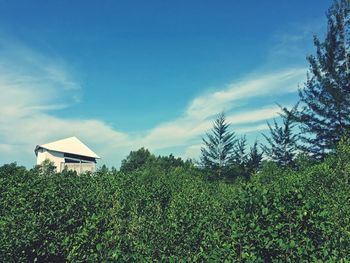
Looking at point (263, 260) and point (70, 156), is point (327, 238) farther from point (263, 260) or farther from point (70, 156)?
point (70, 156)

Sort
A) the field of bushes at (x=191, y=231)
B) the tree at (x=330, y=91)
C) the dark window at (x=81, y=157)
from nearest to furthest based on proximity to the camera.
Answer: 1. the field of bushes at (x=191, y=231)
2. the tree at (x=330, y=91)
3. the dark window at (x=81, y=157)

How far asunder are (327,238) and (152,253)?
2964 mm

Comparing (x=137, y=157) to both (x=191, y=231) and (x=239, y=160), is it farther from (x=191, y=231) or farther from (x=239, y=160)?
(x=191, y=231)

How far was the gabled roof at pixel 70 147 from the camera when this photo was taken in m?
62.6

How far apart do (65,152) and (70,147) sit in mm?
2996

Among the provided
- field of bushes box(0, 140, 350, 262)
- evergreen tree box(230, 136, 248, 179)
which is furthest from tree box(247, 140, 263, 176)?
field of bushes box(0, 140, 350, 262)

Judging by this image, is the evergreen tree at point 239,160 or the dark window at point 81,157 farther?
the dark window at point 81,157

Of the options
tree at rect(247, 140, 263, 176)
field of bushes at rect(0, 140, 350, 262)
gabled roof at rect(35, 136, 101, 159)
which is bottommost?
field of bushes at rect(0, 140, 350, 262)

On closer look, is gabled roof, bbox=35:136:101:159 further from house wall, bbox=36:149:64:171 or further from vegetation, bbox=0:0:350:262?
vegetation, bbox=0:0:350:262

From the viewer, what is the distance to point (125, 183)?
20422 mm

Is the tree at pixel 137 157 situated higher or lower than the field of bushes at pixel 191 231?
higher

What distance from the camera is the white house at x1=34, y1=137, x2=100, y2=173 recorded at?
62.2m

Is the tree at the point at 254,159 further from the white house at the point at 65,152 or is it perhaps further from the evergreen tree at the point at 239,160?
the white house at the point at 65,152

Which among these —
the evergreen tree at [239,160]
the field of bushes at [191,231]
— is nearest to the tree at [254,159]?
the evergreen tree at [239,160]
